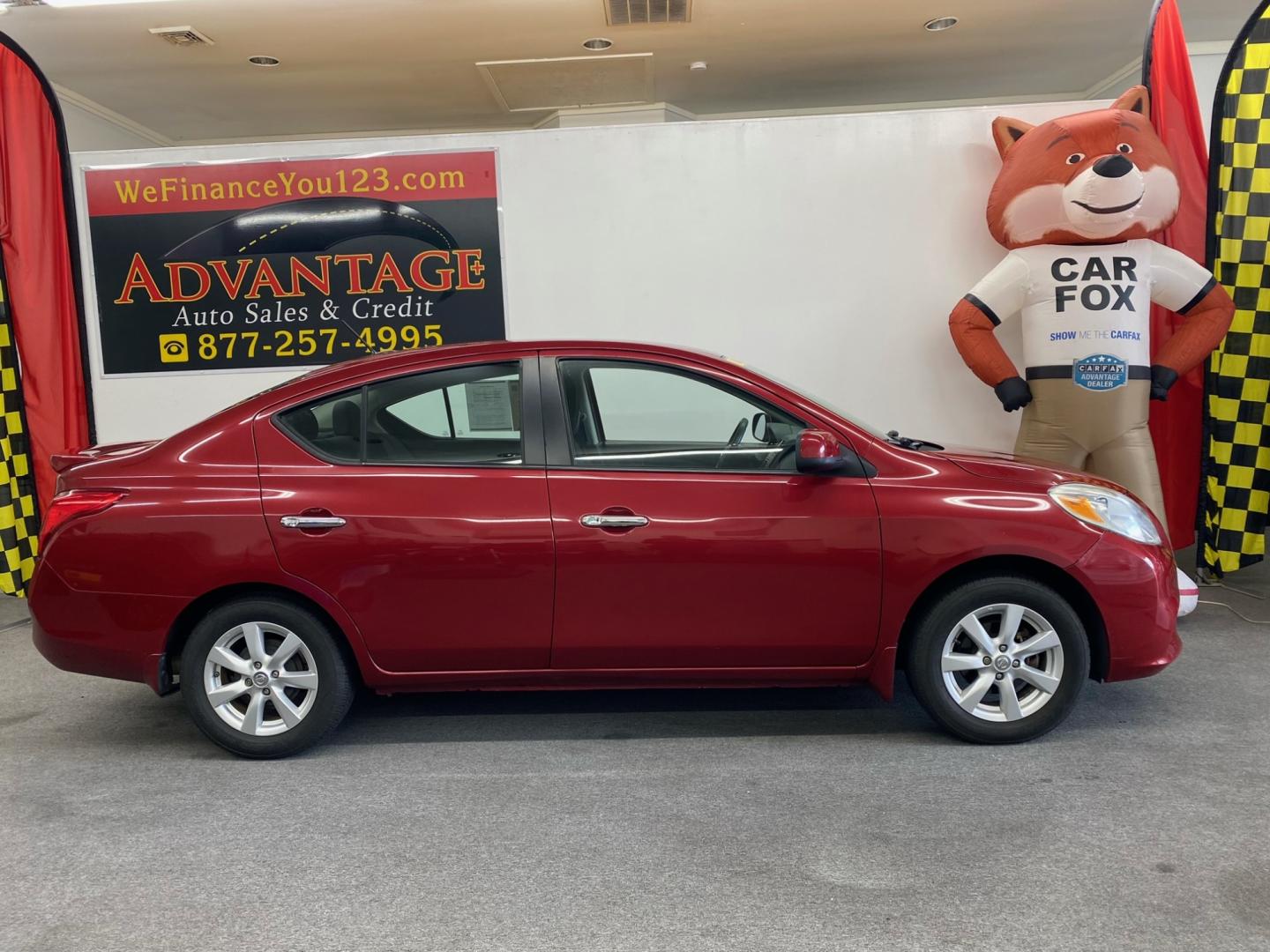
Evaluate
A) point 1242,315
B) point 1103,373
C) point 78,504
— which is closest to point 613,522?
point 78,504

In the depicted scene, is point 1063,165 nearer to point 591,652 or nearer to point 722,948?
point 591,652

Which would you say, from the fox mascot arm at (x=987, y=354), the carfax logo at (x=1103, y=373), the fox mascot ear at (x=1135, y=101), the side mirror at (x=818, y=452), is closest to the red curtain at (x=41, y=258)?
the side mirror at (x=818, y=452)

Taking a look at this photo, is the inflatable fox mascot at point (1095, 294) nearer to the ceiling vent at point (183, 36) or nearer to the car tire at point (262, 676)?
the car tire at point (262, 676)

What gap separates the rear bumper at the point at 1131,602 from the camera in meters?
3.28

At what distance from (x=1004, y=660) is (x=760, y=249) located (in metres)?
3.11

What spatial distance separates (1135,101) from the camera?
509cm

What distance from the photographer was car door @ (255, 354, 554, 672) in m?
3.30

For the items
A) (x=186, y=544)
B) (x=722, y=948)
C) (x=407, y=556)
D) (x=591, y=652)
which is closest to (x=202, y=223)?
(x=186, y=544)

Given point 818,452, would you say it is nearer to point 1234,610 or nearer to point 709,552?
point 709,552

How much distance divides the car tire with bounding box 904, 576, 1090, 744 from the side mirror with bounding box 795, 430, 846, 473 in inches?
24.6

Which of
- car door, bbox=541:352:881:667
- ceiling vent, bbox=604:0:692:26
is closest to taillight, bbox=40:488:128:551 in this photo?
car door, bbox=541:352:881:667

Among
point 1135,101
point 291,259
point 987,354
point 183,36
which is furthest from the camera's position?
point 183,36

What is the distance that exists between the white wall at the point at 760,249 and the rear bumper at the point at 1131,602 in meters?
2.49

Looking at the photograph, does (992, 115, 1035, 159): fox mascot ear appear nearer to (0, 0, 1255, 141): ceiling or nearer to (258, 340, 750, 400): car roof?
(258, 340, 750, 400): car roof
